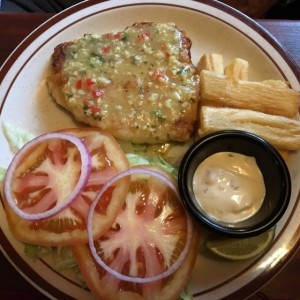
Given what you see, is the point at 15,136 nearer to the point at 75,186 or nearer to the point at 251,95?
the point at 75,186

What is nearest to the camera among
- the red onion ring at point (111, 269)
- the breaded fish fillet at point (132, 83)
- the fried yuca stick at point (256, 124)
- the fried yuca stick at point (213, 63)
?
the red onion ring at point (111, 269)

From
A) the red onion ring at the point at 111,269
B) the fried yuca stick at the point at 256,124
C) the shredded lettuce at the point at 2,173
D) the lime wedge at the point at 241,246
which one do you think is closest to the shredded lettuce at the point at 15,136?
the shredded lettuce at the point at 2,173

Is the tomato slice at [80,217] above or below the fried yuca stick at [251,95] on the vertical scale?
below

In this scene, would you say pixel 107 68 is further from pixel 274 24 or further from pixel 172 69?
pixel 274 24

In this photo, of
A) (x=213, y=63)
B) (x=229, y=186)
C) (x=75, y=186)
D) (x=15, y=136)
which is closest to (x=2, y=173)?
(x=15, y=136)

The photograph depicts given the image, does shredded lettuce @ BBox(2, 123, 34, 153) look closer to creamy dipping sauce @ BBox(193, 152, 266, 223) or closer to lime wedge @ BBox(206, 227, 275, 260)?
creamy dipping sauce @ BBox(193, 152, 266, 223)

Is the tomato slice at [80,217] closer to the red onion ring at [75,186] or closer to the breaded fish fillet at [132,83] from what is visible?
the red onion ring at [75,186]
